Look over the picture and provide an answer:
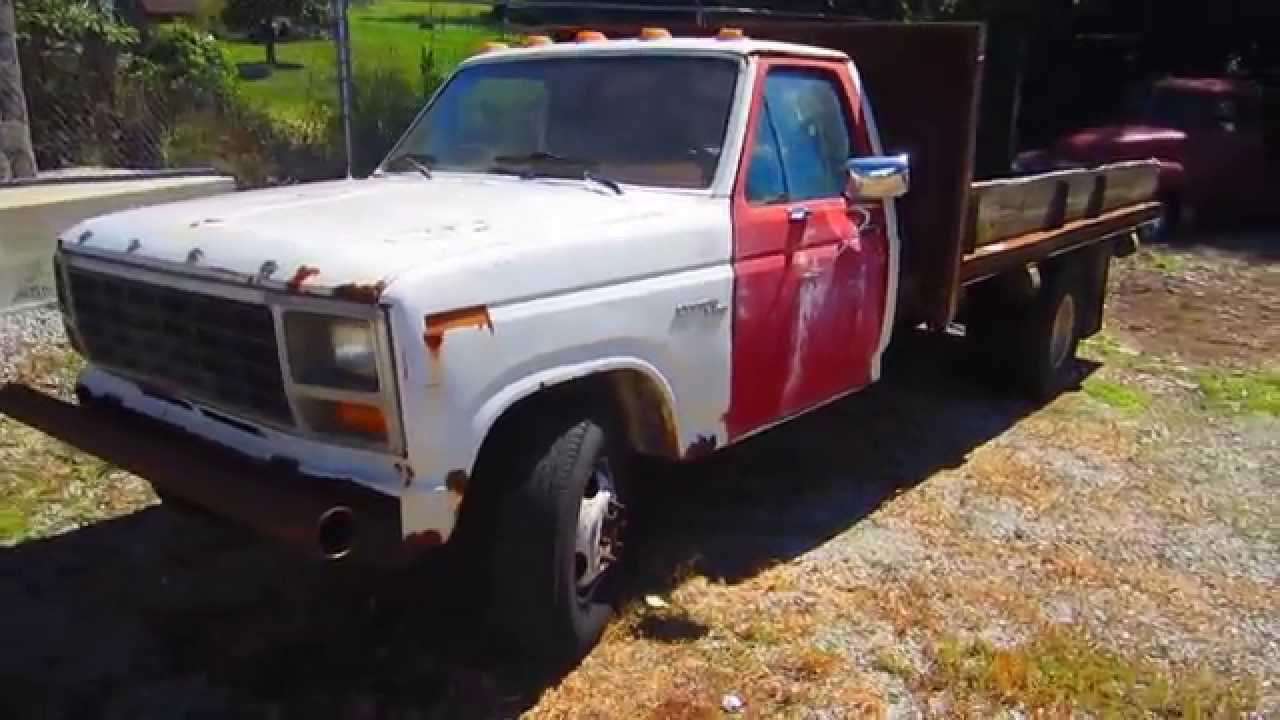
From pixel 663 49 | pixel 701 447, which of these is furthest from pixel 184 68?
pixel 701 447

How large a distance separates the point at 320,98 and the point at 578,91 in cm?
861

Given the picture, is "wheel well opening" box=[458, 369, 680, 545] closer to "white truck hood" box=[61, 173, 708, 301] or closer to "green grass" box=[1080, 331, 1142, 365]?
"white truck hood" box=[61, 173, 708, 301]

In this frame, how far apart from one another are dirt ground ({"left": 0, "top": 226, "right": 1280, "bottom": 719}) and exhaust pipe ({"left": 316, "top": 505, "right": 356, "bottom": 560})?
78 centimetres

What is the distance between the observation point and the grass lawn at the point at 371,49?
13.4 meters

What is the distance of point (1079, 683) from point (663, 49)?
2.83 metres

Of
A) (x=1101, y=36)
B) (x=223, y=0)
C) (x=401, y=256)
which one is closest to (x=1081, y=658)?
(x=401, y=256)

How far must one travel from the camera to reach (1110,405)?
7.67 meters

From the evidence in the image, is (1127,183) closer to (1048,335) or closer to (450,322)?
(1048,335)

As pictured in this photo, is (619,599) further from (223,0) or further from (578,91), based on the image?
(223,0)

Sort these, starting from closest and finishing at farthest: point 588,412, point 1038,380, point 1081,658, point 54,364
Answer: point 588,412 < point 1081,658 < point 54,364 < point 1038,380

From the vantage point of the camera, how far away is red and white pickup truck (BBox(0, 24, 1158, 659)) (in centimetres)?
337

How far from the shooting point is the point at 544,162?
15.6 feet

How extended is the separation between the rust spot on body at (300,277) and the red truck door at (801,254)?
1671 mm

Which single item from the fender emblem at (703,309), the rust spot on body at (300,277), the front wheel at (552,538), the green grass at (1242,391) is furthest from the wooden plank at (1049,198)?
the rust spot on body at (300,277)
